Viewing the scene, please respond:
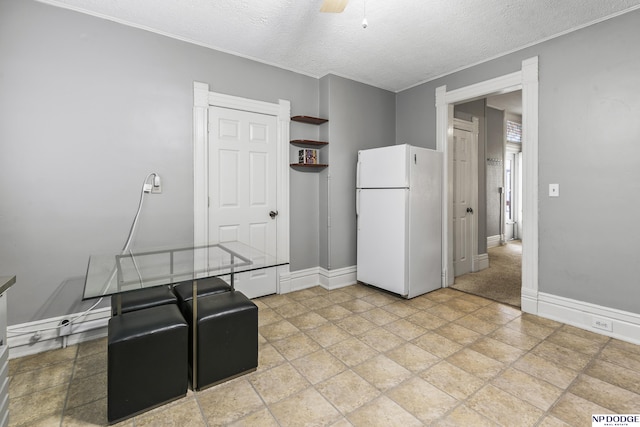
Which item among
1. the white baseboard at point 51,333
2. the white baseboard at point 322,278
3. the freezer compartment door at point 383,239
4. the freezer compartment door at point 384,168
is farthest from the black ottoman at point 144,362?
the freezer compartment door at point 384,168

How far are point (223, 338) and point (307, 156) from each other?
92.2 inches

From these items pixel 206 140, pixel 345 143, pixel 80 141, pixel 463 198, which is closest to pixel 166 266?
pixel 80 141

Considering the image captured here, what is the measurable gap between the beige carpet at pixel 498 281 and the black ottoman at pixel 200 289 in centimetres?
290

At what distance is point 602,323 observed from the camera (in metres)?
2.59

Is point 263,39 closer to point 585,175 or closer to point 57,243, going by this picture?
point 57,243

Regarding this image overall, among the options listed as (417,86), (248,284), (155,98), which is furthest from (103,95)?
(417,86)

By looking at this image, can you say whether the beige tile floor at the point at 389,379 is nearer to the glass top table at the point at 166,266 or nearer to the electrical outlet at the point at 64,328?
the electrical outlet at the point at 64,328

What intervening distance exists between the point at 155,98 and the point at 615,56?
3.93 metres

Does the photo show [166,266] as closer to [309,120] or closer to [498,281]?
[309,120]

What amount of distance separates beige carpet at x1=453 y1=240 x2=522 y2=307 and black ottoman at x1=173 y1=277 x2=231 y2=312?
2.90m

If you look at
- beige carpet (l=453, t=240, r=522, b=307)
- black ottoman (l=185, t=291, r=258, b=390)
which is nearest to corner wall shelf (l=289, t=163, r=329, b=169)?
black ottoman (l=185, t=291, r=258, b=390)

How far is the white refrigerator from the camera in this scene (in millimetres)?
3363

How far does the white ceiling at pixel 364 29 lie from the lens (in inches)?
94.6

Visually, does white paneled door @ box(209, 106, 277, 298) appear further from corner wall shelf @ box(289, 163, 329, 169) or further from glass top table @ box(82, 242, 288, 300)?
glass top table @ box(82, 242, 288, 300)
